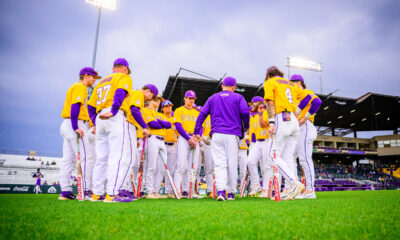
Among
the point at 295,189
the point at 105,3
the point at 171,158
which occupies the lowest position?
the point at 295,189

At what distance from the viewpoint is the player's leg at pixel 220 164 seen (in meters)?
4.14

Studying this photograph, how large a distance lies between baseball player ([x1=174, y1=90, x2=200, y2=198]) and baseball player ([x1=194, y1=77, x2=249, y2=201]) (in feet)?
3.52

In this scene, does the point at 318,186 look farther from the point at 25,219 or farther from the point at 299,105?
the point at 25,219

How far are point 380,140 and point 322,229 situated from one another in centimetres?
6061

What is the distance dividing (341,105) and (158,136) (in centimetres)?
3547

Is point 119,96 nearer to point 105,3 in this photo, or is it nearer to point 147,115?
point 147,115

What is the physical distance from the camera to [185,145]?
5688 mm

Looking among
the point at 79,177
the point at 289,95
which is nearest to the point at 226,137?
the point at 289,95

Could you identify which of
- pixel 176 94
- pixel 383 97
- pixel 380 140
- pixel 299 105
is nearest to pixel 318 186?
pixel 383 97

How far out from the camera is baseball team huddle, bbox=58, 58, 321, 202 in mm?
3732

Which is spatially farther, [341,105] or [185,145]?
[341,105]

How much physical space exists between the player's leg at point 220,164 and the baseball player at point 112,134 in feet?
5.08

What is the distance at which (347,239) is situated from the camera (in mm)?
1229

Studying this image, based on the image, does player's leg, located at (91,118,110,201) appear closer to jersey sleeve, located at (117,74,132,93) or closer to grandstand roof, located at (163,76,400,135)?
jersey sleeve, located at (117,74,132,93)
